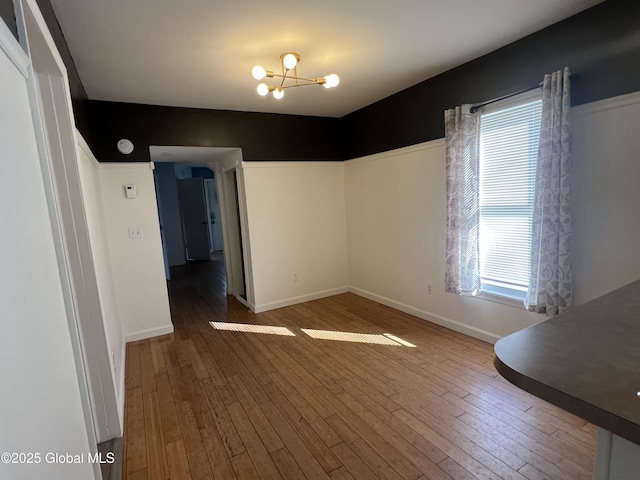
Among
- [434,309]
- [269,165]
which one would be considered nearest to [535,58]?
[434,309]

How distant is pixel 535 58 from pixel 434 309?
2493 mm

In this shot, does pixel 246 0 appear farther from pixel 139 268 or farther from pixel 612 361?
pixel 139 268

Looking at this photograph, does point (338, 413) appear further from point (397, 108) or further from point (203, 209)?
point (203, 209)

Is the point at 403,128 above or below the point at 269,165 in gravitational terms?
above

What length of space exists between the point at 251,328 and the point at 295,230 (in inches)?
57.4

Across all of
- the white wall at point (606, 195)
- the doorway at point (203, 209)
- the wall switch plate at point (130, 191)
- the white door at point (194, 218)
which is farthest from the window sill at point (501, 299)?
the white door at point (194, 218)

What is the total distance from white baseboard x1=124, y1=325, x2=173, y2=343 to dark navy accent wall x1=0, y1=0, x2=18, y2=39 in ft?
10.6

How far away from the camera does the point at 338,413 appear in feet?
7.25

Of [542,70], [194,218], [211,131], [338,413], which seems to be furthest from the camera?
[194,218]

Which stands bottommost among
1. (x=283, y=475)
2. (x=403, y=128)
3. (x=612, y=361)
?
(x=283, y=475)

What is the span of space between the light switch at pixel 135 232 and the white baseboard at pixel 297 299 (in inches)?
A: 65.0

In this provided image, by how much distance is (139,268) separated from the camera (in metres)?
3.57

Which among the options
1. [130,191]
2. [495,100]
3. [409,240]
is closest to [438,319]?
[409,240]

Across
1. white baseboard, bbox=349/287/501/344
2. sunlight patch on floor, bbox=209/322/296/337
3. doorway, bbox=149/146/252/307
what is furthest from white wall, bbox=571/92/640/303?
doorway, bbox=149/146/252/307
